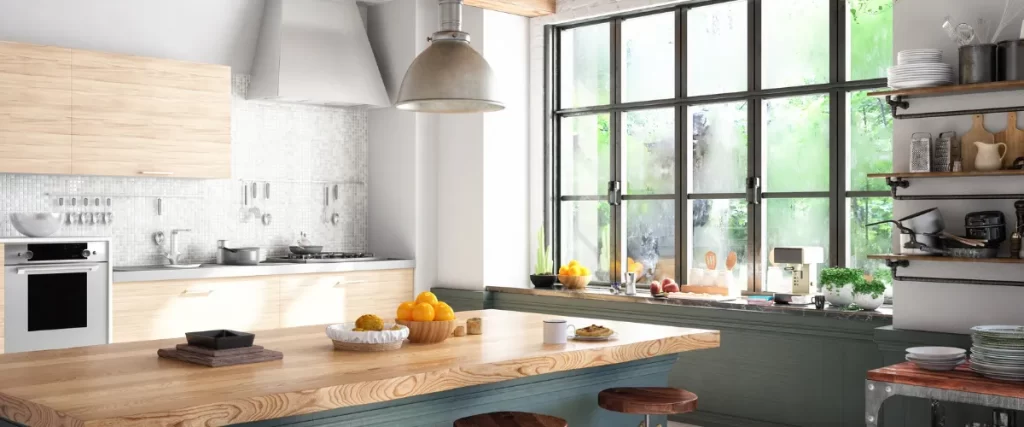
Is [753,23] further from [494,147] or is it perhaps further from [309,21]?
[309,21]

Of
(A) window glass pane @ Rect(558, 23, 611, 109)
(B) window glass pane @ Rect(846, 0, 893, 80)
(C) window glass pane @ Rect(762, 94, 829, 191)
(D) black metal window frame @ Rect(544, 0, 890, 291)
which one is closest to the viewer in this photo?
(B) window glass pane @ Rect(846, 0, 893, 80)

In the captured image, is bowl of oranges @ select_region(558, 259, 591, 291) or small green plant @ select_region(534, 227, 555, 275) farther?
small green plant @ select_region(534, 227, 555, 275)

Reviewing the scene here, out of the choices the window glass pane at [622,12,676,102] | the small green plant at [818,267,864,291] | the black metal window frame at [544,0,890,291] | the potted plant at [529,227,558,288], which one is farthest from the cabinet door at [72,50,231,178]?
the small green plant at [818,267,864,291]

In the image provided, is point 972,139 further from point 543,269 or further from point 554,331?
point 543,269

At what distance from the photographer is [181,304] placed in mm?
6156

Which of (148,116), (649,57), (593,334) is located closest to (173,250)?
(148,116)

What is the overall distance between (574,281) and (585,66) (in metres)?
1.55

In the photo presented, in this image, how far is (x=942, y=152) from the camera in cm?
457

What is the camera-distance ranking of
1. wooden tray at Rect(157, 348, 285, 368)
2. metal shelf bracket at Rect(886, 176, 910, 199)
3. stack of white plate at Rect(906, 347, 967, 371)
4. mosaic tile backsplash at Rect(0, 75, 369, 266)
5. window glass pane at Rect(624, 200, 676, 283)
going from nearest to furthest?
wooden tray at Rect(157, 348, 285, 368)
stack of white plate at Rect(906, 347, 967, 371)
metal shelf bracket at Rect(886, 176, 910, 199)
mosaic tile backsplash at Rect(0, 75, 369, 266)
window glass pane at Rect(624, 200, 676, 283)

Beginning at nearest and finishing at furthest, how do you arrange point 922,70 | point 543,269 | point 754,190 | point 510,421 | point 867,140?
point 510,421
point 922,70
point 867,140
point 754,190
point 543,269

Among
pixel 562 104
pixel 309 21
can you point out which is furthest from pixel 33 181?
pixel 562 104

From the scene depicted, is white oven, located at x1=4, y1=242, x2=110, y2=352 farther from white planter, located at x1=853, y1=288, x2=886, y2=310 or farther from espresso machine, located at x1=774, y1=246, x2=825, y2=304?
white planter, located at x1=853, y1=288, x2=886, y2=310

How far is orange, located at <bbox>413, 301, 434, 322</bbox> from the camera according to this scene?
3.70 m

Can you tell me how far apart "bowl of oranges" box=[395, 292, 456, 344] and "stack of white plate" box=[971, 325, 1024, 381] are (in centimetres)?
207
